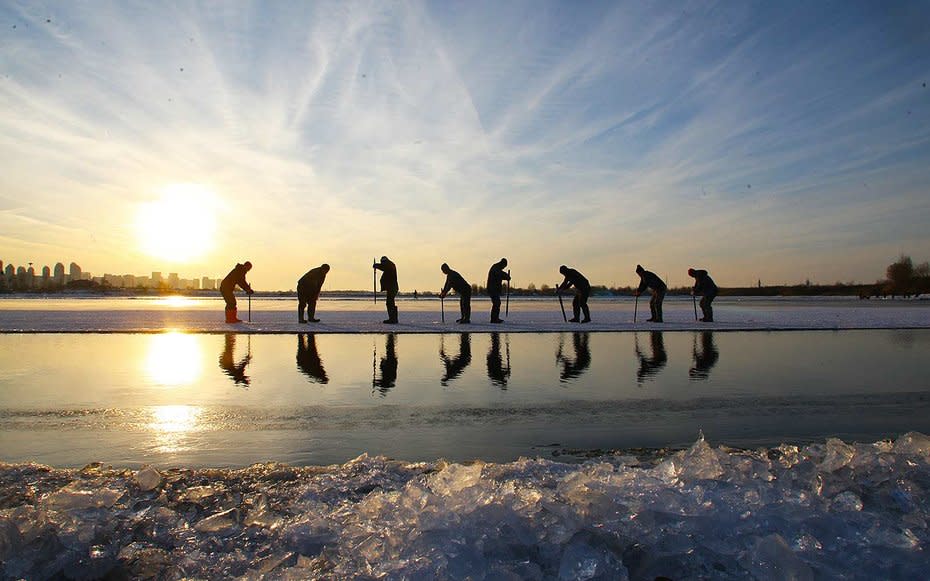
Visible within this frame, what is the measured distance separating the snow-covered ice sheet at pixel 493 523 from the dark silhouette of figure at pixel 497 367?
14.9ft

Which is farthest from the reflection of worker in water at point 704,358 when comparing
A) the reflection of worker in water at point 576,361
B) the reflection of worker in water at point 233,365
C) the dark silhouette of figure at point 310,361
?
the reflection of worker in water at point 233,365

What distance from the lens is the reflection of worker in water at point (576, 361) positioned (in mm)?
9102

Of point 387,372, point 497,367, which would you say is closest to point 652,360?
point 497,367

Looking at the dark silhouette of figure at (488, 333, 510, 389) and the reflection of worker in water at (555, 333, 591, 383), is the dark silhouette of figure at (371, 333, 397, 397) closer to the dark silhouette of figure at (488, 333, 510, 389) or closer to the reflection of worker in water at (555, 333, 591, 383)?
the dark silhouette of figure at (488, 333, 510, 389)

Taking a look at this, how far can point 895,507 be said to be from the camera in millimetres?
3428

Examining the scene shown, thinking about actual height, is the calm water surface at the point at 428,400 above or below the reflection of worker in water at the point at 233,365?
below

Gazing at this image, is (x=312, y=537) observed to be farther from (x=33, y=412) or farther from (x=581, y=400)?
(x=33, y=412)

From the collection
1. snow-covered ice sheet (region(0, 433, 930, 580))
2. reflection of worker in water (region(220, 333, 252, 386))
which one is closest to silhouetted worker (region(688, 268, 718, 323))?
reflection of worker in water (region(220, 333, 252, 386))

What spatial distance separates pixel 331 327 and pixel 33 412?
1209 centimetres

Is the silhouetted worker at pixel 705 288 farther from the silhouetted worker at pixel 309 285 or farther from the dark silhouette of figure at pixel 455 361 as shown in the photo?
the silhouetted worker at pixel 309 285

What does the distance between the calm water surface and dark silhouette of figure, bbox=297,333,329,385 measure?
0.19 feet

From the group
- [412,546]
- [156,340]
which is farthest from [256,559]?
[156,340]

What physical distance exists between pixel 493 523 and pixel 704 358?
946cm

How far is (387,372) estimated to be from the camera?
31.1 feet
